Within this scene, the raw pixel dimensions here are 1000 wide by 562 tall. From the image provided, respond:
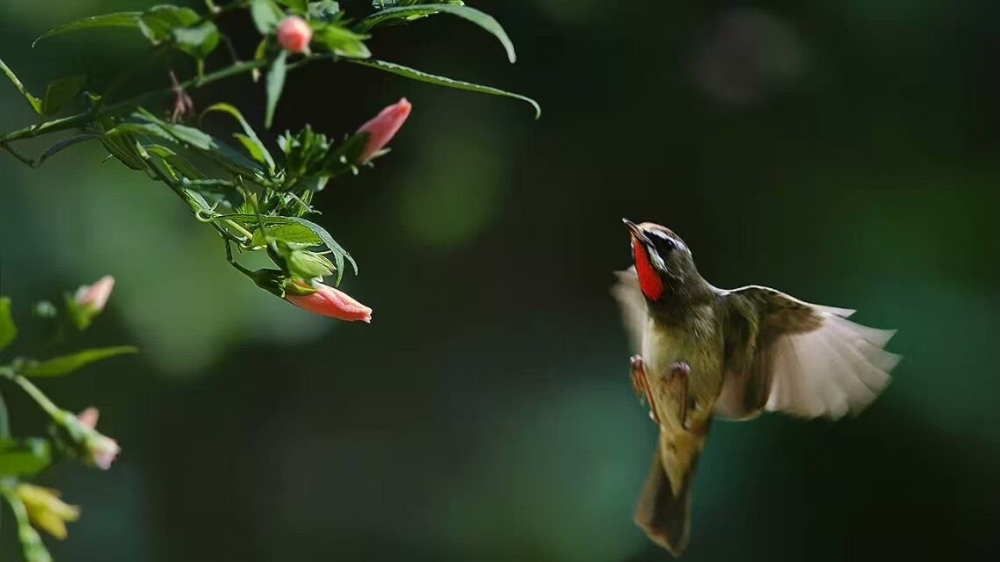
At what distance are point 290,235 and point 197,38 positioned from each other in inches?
5.3

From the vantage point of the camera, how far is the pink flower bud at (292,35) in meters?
0.50

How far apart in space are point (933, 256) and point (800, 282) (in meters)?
0.22

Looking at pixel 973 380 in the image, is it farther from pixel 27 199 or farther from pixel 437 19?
pixel 27 199

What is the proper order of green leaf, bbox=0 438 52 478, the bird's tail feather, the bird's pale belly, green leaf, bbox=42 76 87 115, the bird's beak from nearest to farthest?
green leaf, bbox=0 438 52 478
green leaf, bbox=42 76 87 115
the bird's beak
the bird's pale belly
the bird's tail feather

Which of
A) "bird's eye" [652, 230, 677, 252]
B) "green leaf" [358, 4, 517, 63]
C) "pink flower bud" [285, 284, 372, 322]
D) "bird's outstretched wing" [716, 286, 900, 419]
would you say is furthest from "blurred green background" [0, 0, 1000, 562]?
"green leaf" [358, 4, 517, 63]

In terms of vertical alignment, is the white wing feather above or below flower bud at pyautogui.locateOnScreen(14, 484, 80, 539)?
below

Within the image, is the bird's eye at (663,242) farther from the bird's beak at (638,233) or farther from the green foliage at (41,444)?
the green foliage at (41,444)

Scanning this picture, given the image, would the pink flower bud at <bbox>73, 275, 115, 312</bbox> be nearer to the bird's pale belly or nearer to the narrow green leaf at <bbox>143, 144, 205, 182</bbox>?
the narrow green leaf at <bbox>143, 144, 205, 182</bbox>

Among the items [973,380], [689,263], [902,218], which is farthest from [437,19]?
[689,263]

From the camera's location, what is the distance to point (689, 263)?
35.2 inches

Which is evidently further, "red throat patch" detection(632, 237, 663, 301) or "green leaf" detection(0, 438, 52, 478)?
"red throat patch" detection(632, 237, 663, 301)

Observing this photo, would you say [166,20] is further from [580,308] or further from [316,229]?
[580,308]

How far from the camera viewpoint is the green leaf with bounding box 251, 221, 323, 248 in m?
0.60

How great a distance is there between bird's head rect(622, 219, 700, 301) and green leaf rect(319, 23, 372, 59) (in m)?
0.32
